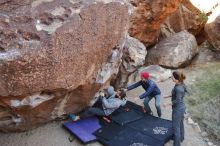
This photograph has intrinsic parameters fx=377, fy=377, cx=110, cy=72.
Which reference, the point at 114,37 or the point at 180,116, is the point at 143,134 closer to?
the point at 180,116

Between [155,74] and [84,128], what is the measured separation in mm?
3575

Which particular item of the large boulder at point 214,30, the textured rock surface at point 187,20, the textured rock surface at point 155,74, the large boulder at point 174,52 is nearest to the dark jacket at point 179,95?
the textured rock surface at point 155,74

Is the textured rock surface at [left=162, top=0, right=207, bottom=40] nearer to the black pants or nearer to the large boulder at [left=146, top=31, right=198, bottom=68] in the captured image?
the large boulder at [left=146, top=31, right=198, bottom=68]

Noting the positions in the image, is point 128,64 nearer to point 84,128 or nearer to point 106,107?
point 106,107

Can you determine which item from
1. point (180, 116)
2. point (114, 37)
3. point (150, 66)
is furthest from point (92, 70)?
point (150, 66)

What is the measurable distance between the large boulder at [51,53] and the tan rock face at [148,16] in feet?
12.7

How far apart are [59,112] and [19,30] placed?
214 cm

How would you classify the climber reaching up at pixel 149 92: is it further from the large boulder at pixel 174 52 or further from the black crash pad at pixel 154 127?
the large boulder at pixel 174 52

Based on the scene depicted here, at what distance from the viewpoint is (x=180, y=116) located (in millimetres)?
6828

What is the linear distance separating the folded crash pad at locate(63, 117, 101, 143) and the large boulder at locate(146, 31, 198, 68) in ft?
13.8

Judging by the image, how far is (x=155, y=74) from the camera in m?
10.5

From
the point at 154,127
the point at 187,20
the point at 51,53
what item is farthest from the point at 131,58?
the point at 187,20

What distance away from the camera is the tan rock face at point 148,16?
1159 centimetres

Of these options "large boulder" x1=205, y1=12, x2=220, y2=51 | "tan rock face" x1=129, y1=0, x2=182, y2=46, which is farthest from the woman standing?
"large boulder" x1=205, y1=12, x2=220, y2=51
